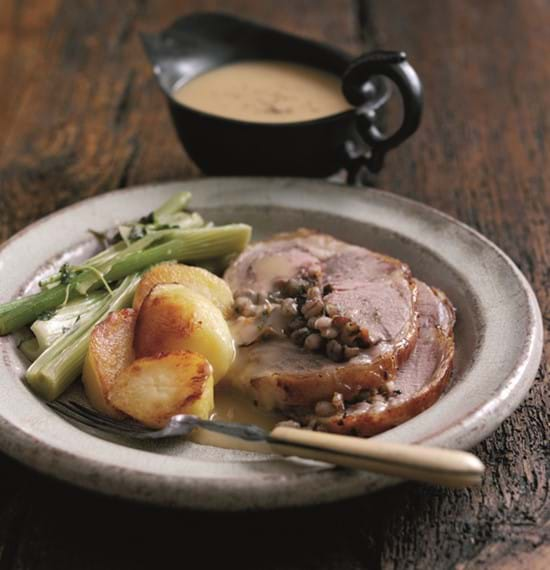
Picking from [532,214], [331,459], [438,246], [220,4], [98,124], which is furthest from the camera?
[220,4]

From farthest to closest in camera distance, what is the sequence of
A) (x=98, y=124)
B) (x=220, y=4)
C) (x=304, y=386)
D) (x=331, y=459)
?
(x=220, y=4)
(x=98, y=124)
(x=304, y=386)
(x=331, y=459)

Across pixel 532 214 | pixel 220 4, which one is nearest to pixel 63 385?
pixel 532 214

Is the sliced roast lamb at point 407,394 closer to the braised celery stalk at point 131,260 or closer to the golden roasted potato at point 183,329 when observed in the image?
the golden roasted potato at point 183,329

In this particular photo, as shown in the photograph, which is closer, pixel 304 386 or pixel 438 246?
pixel 304 386

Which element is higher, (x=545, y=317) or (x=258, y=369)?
(x=258, y=369)

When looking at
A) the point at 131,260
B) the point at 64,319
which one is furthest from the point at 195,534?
the point at 131,260

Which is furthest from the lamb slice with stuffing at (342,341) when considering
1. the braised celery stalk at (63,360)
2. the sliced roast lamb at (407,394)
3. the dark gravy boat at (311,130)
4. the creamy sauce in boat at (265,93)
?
the creamy sauce in boat at (265,93)

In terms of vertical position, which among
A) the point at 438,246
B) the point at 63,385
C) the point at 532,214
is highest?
the point at 63,385

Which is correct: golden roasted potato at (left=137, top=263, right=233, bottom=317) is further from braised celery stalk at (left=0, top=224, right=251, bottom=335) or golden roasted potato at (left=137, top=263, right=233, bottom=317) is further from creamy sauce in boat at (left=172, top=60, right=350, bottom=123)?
creamy sauce in boat at (left=172, top=60, right=350, bottom=123)

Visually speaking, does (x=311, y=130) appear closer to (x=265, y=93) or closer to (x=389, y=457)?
(x=265, y=93)

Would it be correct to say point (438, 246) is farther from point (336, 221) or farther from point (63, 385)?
point (63, 385)
